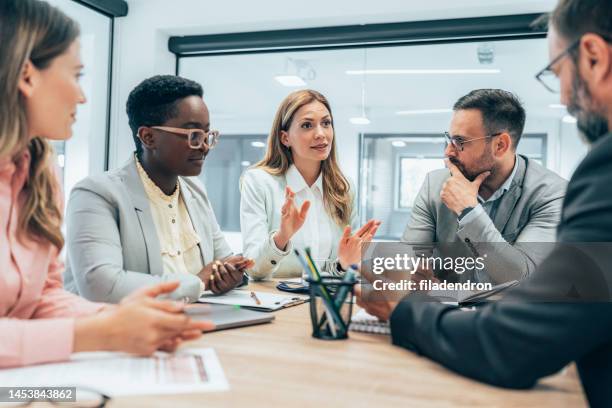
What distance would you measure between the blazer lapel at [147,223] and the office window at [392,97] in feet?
6.76

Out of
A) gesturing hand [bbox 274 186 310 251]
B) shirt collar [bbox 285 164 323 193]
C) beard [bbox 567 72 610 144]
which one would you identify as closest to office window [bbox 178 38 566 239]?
shirt collar [bbox 285 164 323 193]

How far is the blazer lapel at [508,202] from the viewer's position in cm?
A: 225

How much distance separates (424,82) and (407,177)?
2.01 feet

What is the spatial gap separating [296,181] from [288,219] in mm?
594

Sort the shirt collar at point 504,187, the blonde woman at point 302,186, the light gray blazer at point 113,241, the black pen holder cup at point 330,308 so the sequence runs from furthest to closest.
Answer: the blonde woman at point 302,186 < the shirt collar at point 504,187 < the light gray blazer at point 113,241 < the black pen holder cup at point 330,308

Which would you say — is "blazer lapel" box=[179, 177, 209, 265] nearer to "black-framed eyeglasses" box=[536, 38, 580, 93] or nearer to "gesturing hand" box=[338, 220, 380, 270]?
"gesturing hand" box=[338, 220, 380, 270]

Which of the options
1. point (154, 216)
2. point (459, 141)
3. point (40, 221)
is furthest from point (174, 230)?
point (459, 141)

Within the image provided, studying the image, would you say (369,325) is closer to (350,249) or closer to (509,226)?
(350,249)

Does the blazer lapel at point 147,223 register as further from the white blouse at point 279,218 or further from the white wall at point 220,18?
the white wall at point 220,18

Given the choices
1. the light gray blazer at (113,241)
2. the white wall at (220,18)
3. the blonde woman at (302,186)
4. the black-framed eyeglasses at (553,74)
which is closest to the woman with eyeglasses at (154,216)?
the light gray blazer at (113,241)

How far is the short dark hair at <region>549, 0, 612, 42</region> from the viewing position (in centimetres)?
96

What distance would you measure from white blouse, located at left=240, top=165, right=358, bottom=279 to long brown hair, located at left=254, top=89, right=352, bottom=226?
1.3 inches

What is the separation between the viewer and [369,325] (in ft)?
4.33

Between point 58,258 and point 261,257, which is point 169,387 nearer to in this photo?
point 58,258
